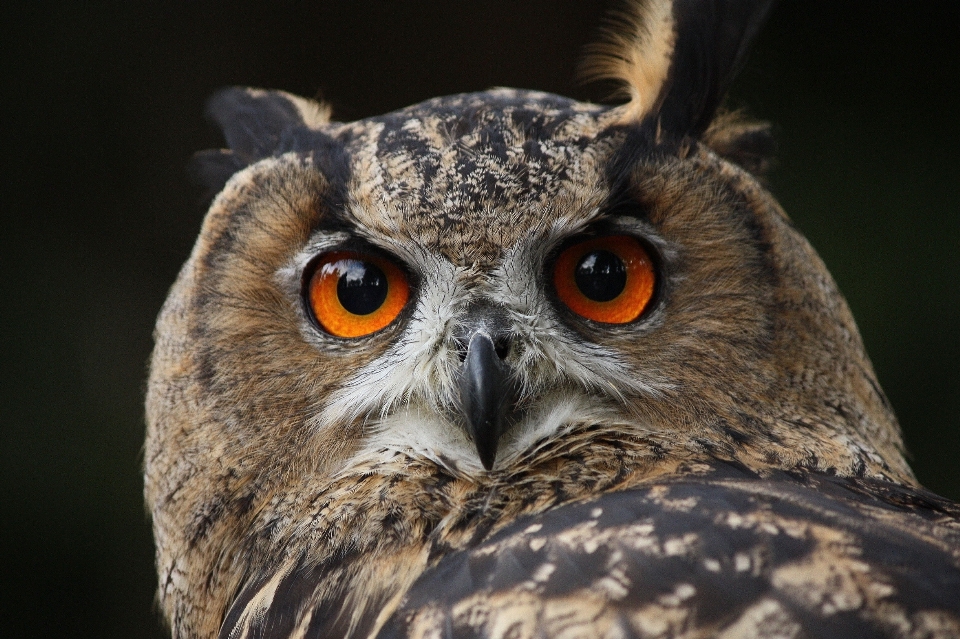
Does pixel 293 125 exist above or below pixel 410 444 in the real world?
above

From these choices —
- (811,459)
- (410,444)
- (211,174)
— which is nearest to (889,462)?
(811,459)

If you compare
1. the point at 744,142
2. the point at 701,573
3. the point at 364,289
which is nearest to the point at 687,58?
the point at 744,142

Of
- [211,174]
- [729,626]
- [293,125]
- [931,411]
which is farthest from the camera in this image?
[931,411]

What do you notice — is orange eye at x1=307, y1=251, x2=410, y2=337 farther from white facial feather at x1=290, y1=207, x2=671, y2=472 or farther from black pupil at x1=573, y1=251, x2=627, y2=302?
black pupil at x1=573, y1=251, x2=627, y2=302

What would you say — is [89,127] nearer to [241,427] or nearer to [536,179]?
[241,427]

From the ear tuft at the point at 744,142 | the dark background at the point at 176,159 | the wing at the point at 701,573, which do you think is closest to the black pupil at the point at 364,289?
the wing at the point at 701,573

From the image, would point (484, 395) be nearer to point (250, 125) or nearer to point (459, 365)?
point (459, 365)
